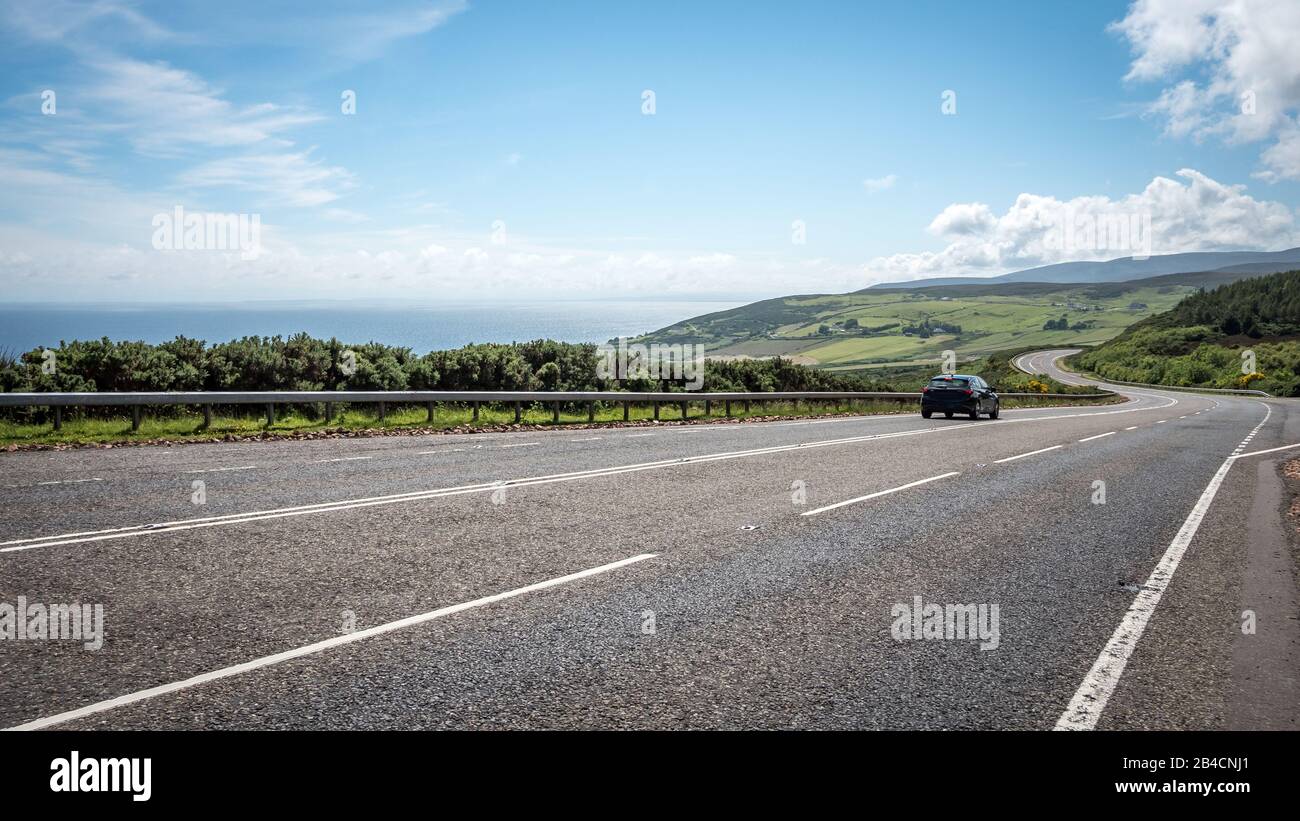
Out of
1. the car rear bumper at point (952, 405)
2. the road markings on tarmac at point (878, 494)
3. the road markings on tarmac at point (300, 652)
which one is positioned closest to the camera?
the road markings on tarmac at point (300, 652)

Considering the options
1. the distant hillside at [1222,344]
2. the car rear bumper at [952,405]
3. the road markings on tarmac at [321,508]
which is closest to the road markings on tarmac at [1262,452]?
the car rear bumper at [952,405]

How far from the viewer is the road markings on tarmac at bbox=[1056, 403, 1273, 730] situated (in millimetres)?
4098

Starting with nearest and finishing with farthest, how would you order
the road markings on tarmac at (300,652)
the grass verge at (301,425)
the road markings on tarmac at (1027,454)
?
the road markings on tarmac at (300,652), the road markings on tarmac at (1027,454), the grass verge at (301,425)

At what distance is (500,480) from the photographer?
36.8ft

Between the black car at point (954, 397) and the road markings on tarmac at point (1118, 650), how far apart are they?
20.4 meters

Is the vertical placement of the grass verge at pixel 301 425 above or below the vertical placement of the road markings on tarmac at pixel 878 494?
above

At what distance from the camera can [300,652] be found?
4.69 meters

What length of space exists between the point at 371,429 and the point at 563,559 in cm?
1262

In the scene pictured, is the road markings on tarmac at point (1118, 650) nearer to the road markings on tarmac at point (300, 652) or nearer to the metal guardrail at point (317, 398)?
the road markings on tarmac at point (300, 652)

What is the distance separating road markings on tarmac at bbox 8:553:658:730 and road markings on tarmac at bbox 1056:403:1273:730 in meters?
3.45

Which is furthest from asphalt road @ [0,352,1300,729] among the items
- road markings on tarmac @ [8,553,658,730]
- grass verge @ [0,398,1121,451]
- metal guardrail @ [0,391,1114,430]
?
metal guardrail @ [0,391,1114,430]

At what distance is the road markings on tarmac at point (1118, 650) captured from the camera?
4098 millimetres

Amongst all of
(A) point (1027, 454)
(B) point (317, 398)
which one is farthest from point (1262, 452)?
(B) point (317, 398)
